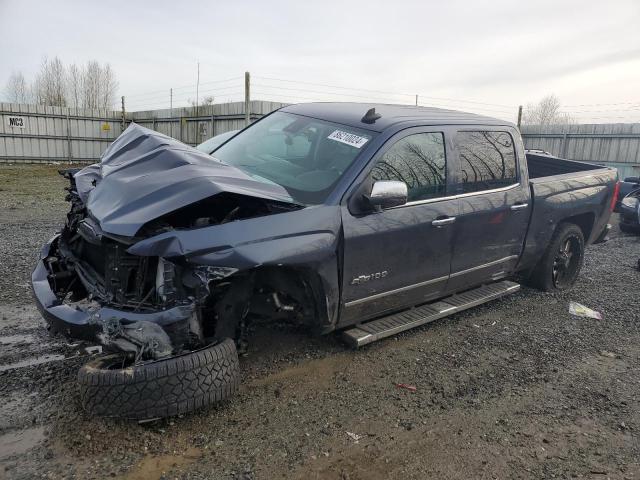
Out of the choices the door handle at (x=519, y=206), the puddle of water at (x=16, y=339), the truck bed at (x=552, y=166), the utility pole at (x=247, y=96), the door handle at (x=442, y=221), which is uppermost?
the utility pole at (x=247, y=96)

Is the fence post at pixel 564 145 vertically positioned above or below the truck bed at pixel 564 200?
above

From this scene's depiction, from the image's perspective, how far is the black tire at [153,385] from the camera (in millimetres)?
2480

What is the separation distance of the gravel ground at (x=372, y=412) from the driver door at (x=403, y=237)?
0.52m

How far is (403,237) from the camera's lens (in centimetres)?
356

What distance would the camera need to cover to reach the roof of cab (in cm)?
377

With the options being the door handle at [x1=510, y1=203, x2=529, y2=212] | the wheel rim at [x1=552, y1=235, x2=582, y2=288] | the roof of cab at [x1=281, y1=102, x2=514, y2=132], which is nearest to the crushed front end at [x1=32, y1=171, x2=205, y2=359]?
the roof of cab at [x1=281, y1=102, x2=514, y2=132]

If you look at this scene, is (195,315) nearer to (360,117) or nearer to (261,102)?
(360,117)

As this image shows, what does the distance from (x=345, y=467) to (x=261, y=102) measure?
14297 mm

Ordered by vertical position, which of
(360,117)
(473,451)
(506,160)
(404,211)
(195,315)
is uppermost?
(360,117)

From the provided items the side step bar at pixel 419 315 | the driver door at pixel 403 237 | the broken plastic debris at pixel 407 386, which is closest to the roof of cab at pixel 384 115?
the driver door at pixel 403 237

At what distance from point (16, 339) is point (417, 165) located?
3.41m

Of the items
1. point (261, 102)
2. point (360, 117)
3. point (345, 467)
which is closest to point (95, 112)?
point (261, 102)

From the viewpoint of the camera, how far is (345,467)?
2482mm

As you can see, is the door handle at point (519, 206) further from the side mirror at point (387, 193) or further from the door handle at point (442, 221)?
the side mirror at point (387, 193)
